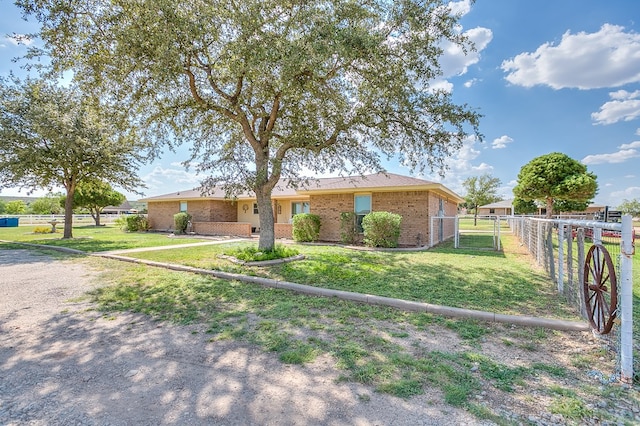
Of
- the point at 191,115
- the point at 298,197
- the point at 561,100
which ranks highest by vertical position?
the point at 561,100

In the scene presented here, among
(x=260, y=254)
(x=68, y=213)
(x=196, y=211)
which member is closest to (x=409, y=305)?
(x=260, y=254)

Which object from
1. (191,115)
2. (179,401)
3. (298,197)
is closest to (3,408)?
(179,401)

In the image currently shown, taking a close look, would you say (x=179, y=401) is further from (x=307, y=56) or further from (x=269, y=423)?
(x=307, y=56)

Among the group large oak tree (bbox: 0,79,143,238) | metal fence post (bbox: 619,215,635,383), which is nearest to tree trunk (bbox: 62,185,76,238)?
large oak tree (bbox: 0,79,143,238)

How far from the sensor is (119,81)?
26.2 feet

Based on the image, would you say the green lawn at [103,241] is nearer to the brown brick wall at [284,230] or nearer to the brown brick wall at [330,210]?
the brown brick wall at [284,230]

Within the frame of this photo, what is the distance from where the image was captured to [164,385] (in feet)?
9.84

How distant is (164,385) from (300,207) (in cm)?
1781

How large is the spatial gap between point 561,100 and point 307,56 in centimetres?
1408

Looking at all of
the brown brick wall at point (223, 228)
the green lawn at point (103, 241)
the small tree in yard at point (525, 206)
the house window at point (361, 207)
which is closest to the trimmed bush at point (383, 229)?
the house window at point (361, 207)

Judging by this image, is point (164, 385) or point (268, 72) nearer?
point (164, 385)

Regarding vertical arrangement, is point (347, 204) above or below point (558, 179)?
below

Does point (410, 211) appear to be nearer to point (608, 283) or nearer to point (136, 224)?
point (608, 283)

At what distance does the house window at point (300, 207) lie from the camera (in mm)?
20359
